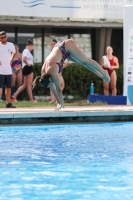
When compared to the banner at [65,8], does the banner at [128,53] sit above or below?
below

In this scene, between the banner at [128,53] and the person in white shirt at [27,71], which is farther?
the person in white shirt at [27,71]

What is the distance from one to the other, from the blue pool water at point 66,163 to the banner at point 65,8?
8868mm

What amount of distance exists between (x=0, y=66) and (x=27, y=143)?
527 cm

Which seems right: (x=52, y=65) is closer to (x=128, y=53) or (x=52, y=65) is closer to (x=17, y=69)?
(x=128, y=53)

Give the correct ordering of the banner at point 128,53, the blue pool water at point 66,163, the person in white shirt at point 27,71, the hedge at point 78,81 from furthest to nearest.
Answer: the hedge at point 78,81
the person in white shirt at point 27,71
the banner at point 128,53
the blue pool water at point 66,163

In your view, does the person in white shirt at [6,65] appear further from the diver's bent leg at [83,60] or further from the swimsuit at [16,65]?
the swimsuit at [16,65]

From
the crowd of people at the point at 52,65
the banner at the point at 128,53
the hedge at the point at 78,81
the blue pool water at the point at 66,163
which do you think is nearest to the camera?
the blue pool water at the point at 66,163

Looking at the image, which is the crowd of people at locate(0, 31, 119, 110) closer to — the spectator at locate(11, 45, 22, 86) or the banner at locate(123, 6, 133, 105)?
the spectator at locate(11, 45, 22, 86)

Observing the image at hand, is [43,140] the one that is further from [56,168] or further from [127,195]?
[127,195]

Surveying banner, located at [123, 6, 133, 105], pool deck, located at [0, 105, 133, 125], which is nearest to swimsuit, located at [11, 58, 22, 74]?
banner, located at [123, 6, 133, 105]

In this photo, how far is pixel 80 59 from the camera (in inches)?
541

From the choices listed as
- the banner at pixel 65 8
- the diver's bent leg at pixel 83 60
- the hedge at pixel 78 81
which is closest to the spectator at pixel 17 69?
the hedge at pixel 78 81

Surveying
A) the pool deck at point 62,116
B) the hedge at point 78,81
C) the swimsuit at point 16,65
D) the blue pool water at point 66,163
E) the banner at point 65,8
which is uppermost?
the banner at point 65,8

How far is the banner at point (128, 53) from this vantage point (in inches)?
700
